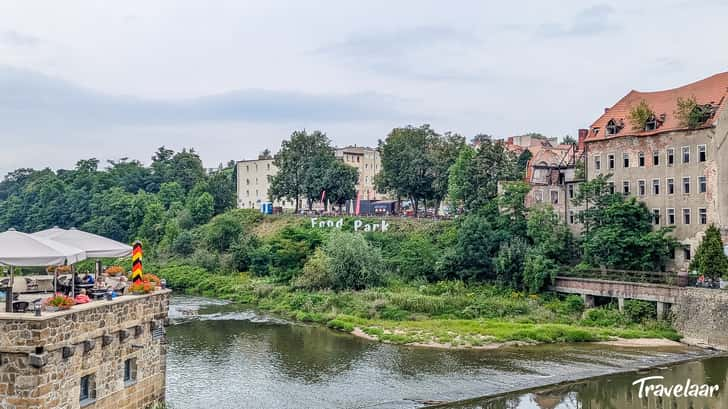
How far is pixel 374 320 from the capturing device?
48.8 metres

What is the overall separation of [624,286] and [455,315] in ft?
37.3

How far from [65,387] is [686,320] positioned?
3676 centimetres

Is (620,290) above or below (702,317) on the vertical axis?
above

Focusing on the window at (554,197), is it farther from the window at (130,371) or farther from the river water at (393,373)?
the window at (130,371)

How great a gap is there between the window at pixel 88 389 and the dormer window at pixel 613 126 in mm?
45921

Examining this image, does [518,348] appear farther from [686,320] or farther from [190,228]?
[190,228]

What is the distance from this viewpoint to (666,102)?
53.5 meters

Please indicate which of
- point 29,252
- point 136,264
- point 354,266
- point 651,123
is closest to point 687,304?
point 651,123

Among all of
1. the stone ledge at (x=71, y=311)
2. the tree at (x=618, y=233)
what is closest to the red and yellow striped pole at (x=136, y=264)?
the stone ledge at (x=71, y=311)

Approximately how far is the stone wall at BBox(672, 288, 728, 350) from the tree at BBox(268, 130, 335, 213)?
161 feet

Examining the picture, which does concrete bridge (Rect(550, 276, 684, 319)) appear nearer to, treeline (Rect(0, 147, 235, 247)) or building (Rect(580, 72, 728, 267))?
building (Rect(580, 72, 728, 267))

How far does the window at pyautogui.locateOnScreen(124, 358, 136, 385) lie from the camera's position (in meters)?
21.6

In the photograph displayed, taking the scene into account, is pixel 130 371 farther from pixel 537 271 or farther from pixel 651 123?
pixel 651 123

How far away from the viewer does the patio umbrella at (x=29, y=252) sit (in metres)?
19.2
